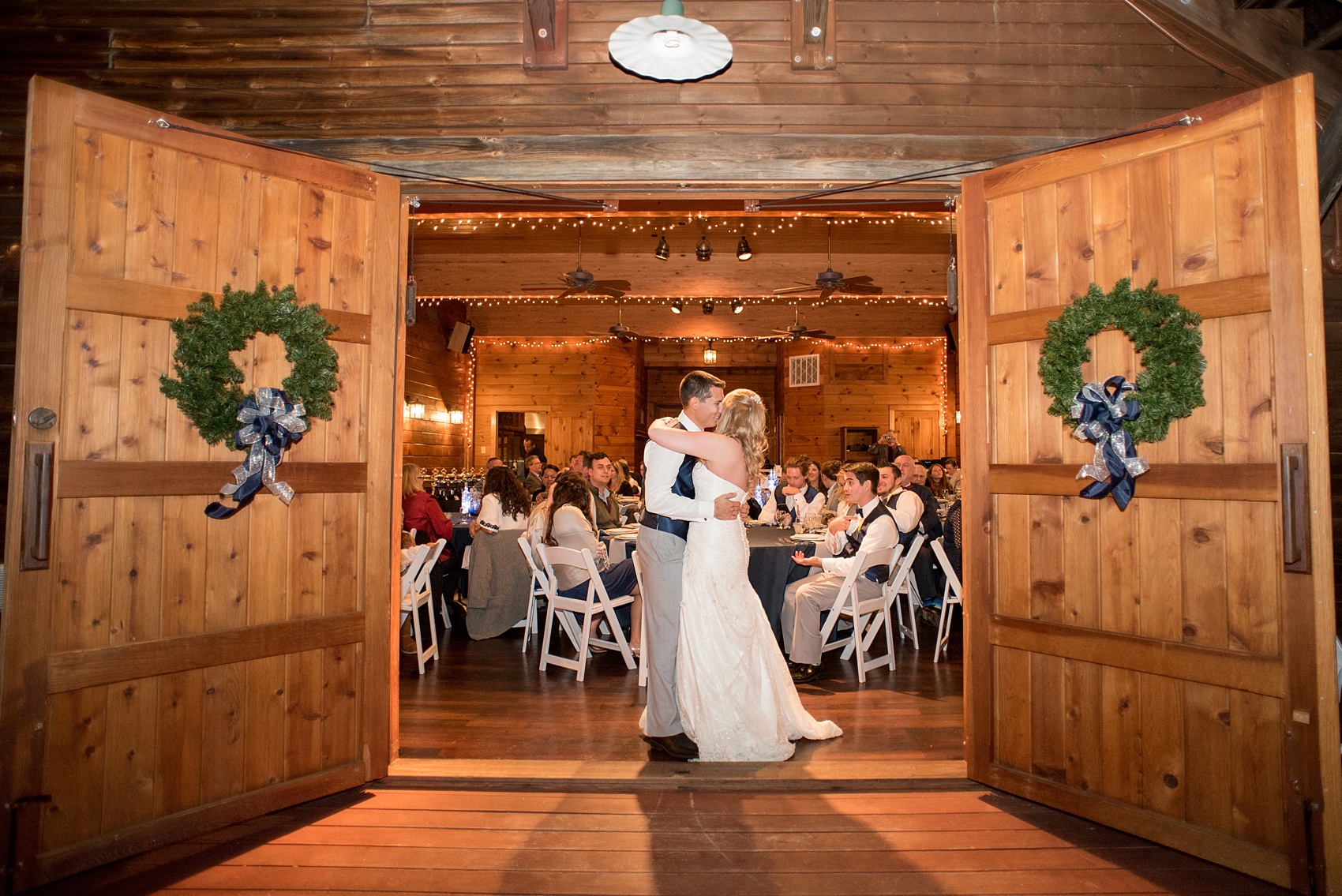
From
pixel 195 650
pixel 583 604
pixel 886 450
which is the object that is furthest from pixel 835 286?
pixel 195 650

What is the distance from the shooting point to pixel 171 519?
9.59ft

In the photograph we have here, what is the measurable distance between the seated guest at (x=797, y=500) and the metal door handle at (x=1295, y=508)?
15.0 feet

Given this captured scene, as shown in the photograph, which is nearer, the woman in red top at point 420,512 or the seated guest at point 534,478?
the woman in red top at point 420,512

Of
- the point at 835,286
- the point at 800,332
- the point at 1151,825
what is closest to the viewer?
the point at 1151,825

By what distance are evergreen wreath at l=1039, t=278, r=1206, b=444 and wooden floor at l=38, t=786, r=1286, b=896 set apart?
142cm

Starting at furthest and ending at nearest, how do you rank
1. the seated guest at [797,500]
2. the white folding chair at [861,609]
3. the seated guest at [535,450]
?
the seated guest at [535,450] < the seated guest at [797,500] < the white folding chair at [861,609]

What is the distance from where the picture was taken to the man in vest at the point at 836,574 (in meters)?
5.14

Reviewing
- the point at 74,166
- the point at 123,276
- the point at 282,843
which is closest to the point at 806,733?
the point at 282,843

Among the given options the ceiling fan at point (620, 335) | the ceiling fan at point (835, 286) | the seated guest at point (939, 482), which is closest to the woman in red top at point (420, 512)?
the ceiling fan at point (835, 286)

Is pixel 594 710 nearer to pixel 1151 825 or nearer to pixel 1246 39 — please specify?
pixel 1151 825

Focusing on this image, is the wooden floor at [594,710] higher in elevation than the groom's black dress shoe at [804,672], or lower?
lower

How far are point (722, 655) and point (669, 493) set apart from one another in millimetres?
742

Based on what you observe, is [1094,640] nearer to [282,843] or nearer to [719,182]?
[719,182]

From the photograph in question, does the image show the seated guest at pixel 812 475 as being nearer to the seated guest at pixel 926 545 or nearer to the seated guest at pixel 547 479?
the seated guest at pixel 926 545
